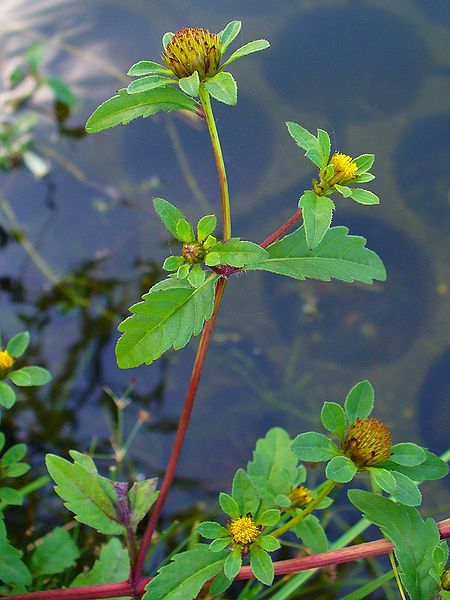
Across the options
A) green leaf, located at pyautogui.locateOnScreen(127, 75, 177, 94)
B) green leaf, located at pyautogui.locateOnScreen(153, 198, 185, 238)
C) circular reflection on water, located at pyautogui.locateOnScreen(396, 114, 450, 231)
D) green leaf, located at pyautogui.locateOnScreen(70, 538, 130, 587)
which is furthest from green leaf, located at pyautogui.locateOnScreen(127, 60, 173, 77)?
circular reflection on water, located at pyautogui.locateOnScreen(396, 114, 450, 231)

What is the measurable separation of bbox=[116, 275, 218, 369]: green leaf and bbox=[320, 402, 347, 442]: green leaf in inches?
9.2

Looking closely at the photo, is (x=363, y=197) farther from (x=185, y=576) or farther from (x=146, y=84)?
(x=185, y=576)

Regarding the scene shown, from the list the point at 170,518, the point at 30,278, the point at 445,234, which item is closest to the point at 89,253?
the point at 30,278

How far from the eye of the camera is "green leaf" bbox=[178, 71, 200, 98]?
2.95 ft

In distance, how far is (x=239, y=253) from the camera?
3.09 feet

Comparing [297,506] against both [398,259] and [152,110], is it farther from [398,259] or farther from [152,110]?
[398,259]

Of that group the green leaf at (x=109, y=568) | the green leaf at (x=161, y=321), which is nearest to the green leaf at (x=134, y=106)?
the green leaf at (x=161, y=321)

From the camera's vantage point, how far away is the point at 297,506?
47.8 inches

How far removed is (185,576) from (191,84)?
75 centimetres

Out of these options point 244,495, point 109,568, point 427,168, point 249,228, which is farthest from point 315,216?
point 427,168

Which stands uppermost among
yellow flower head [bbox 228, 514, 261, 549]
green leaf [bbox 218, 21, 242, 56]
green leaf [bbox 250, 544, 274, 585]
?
green leaf [bbox 218, 21, 242, 56]

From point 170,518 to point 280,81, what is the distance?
1581 mm

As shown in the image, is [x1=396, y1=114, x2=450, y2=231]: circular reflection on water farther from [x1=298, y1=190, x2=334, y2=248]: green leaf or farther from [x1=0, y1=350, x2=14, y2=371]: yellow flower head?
[x1=0, y1=350, x2=14, y2=371]: yellow flower head

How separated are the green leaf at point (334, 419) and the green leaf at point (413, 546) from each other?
127 mm
